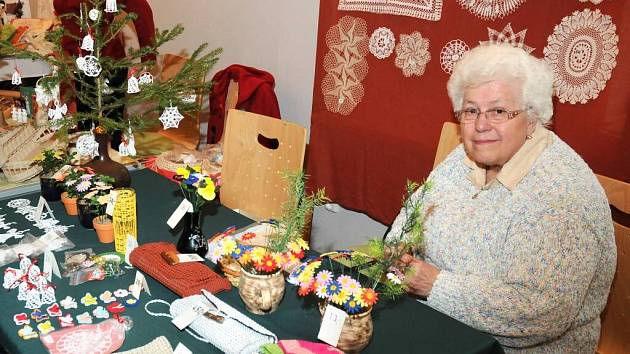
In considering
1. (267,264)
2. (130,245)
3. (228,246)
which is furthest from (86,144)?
(267,264)

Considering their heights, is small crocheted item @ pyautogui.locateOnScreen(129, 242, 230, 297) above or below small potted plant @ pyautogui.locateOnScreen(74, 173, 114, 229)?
below

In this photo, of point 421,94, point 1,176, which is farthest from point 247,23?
point 1,176

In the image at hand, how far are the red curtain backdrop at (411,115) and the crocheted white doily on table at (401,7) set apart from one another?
0.07 ft

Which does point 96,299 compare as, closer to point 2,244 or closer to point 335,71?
point 2,244

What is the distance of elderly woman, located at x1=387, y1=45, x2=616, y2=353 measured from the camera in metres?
1.46

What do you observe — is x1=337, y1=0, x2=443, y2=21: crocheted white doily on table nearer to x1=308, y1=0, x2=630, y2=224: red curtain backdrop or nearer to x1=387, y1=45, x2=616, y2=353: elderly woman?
x1=308, y1=0, x2=630, y2=224: red curtain backdrop

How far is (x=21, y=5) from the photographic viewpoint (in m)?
4.80

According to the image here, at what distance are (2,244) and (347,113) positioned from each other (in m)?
1.69

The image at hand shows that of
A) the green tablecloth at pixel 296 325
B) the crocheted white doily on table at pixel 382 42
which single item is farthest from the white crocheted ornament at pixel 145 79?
the crocheted white doily on table at pixel 382 42

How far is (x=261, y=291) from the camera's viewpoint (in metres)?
1.35

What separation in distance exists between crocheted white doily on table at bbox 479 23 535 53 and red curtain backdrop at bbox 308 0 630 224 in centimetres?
1

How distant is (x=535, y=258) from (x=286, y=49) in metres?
2.22

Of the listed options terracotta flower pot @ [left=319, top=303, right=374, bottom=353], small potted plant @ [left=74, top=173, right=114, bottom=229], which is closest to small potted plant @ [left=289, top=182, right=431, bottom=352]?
terracotta flower pot @ [left=319, top=303, right=374, bottom=353]

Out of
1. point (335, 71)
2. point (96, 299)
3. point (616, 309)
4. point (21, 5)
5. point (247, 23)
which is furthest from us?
point (21, 5)
